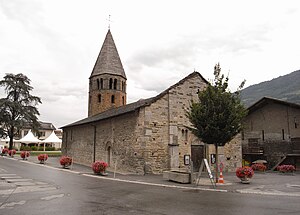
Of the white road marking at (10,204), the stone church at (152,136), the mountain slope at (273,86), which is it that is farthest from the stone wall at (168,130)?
the mountain slope at (273,86)

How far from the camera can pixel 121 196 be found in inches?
380

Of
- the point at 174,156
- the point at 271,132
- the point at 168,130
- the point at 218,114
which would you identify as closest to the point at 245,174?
the point at 218,114

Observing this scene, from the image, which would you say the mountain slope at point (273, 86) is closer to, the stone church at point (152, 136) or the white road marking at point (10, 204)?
the stone church at point (152, 136)

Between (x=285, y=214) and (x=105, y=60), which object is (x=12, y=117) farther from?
(x=285, y=214)

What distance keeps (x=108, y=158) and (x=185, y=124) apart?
22.8 ft

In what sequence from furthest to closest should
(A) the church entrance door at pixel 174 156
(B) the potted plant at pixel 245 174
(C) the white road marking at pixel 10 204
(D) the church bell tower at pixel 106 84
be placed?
(D) the church bell tower at pixel 106 84
(A) the church entrance door at pixel 174 156
(B) the potted plant at pixel 245 174
(C) the white road marking at pixel 10 204

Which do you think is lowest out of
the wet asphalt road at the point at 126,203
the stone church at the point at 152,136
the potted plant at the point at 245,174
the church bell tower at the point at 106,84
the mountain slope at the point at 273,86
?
the wet asphalt road at the point at 126,203

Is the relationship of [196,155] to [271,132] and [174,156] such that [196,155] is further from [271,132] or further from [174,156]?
[271,132]

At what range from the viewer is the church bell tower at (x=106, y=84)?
109 feet

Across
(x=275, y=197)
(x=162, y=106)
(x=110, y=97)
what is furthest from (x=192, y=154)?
(x=110, y=97)

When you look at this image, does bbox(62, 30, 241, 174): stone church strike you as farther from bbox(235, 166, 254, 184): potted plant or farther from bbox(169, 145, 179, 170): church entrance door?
bbox(235, 166, 254, 184): potted plant

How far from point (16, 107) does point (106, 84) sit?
17216mm

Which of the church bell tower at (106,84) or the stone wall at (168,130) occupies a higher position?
the church bell tower at (106,84)

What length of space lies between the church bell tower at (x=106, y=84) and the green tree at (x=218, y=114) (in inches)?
790
